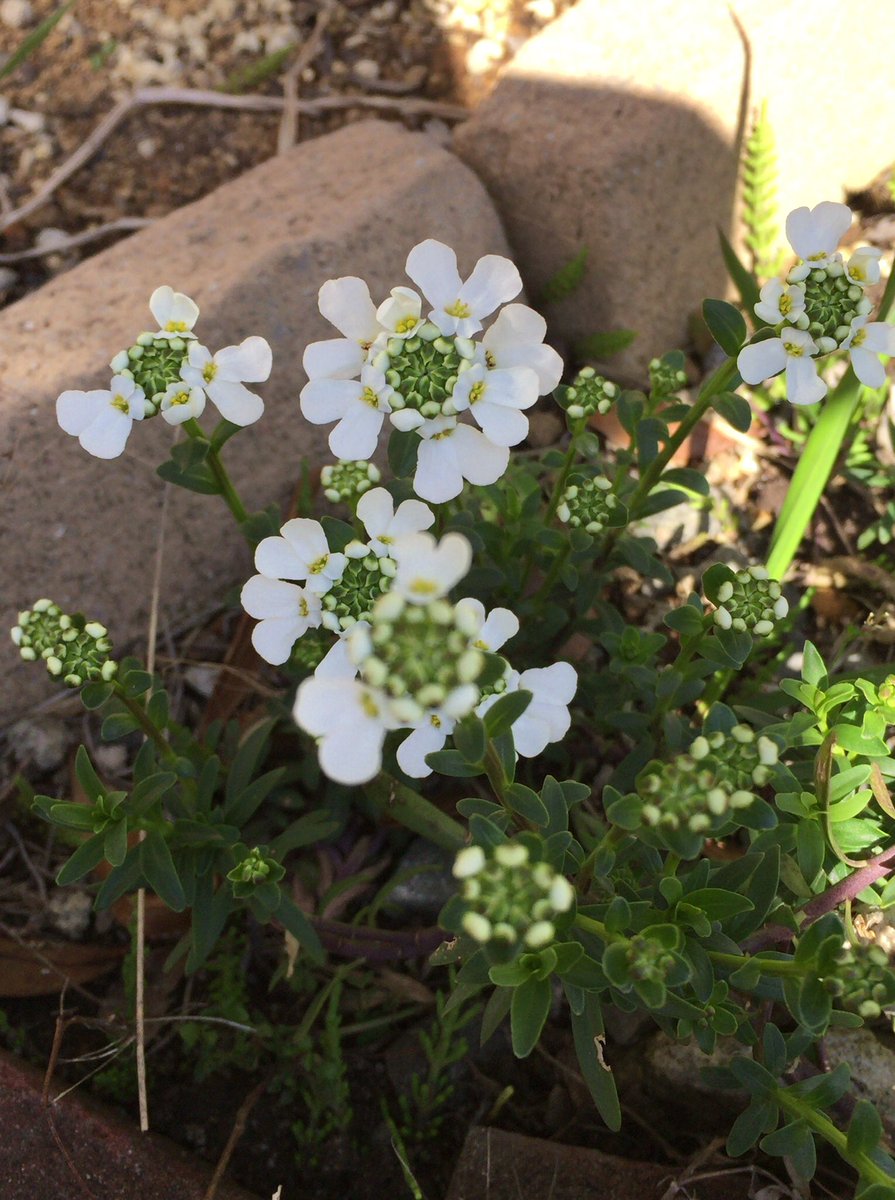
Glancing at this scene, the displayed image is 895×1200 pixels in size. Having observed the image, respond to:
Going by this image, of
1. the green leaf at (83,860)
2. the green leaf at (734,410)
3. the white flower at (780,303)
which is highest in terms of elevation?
the white flower at (780,303)

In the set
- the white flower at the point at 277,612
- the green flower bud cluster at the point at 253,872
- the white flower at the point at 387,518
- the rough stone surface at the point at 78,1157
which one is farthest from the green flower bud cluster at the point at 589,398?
the rough stone surface at the point at 78,1157

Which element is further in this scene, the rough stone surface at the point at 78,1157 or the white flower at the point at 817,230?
the rough stone surface at the point at 78,1157

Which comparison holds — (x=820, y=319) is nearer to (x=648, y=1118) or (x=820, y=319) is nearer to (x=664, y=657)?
(x=664, y=657)

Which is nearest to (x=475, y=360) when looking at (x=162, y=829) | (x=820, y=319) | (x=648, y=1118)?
(x=820, y=319)

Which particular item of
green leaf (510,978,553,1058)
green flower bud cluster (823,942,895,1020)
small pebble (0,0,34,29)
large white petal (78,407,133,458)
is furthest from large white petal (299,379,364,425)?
small pebble (0,0,34,29)

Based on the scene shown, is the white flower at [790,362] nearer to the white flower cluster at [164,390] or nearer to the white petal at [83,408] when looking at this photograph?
the white flower cluster at [164,390]
